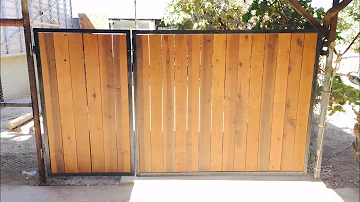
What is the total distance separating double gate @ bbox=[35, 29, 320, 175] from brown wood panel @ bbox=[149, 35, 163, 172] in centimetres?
1

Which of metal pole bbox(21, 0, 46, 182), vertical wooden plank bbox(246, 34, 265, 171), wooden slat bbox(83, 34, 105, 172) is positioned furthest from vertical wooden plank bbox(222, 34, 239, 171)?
metal pole bbox(21, 0, 46, 182)

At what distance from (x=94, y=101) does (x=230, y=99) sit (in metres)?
1.47

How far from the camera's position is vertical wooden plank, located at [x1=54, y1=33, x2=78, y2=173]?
2.84m

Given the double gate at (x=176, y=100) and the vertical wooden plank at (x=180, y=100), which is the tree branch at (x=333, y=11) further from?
the vertical wooden plank at (x=180, y=100)

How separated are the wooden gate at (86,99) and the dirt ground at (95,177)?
149mm

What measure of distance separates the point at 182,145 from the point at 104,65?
1210 mm

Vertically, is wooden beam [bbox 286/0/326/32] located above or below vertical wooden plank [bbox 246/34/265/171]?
Result: above

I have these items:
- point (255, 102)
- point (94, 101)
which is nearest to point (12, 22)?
point (94, 101)

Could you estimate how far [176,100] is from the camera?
3.01 metres

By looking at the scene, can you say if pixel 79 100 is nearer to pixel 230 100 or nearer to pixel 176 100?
pixel 176 100

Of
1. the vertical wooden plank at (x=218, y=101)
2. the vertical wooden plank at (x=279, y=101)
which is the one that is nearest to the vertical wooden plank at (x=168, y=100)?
the vertical wooden plank at (x=218, y=101)

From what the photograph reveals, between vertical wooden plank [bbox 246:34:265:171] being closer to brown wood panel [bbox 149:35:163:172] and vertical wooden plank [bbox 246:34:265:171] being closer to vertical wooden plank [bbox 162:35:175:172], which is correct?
vertical wooden plank [bbox 162:35:175:172]

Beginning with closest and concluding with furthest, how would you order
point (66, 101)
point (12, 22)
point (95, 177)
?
point (12, 22) < point (66, 101) < point (95, 177)

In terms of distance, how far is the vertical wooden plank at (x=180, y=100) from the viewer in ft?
9.41
